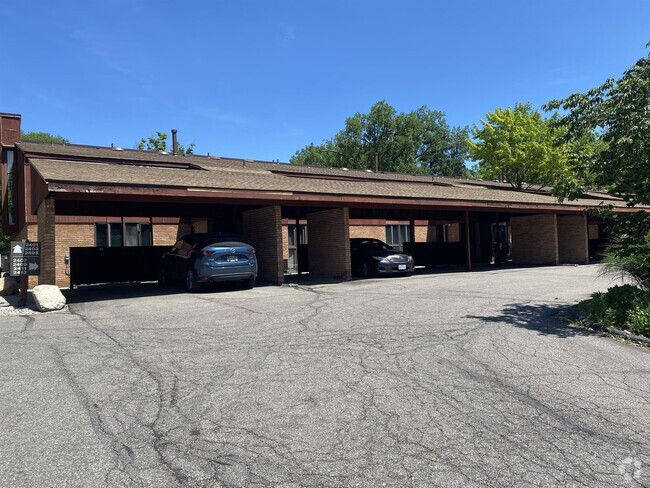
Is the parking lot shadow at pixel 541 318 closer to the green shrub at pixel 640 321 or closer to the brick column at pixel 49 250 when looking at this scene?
the green shrub at pixel 640 321

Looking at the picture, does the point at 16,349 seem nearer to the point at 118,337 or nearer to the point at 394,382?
the point at 118,337

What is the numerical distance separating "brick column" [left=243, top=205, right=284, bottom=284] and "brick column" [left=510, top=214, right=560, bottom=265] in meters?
14.4

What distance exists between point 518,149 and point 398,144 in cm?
2508

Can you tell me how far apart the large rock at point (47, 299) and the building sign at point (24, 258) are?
622 millimetres

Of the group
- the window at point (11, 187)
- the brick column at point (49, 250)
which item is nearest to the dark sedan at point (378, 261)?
the brick column at point (49, 250)

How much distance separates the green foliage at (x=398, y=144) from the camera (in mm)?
60062

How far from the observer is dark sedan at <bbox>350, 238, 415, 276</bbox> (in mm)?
17047

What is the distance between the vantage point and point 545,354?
6203mm

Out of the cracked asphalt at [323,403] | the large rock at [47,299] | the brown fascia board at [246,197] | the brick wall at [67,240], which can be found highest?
the brown fascia board at [246,197]

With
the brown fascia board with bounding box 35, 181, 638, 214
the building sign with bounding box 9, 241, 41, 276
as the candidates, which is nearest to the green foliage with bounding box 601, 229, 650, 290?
the brown fascia board with bounding box 35, 181, 638, 214

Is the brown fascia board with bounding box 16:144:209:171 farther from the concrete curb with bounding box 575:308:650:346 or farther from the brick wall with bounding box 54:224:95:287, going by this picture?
the concrete curb with bounding box 575:308:650:346

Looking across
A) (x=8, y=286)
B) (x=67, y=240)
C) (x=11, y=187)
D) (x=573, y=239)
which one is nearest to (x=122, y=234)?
(x=67, y=240)

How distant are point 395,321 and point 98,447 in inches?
212

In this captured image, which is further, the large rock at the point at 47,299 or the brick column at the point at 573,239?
the brick column at the point at 573,239
